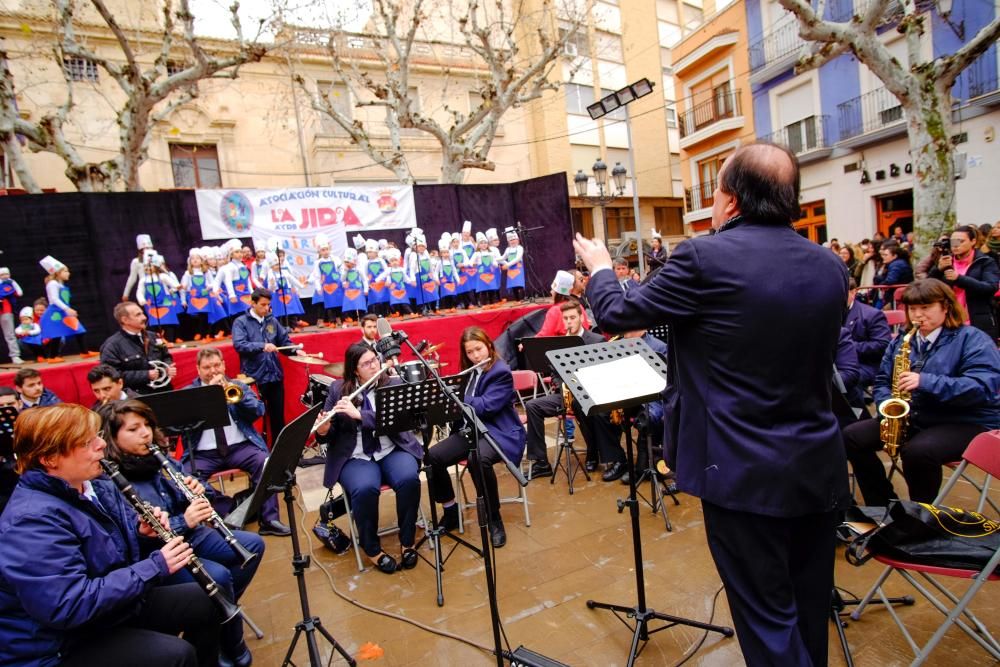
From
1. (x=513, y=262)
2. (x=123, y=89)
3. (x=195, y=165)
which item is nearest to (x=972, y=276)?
(x=513, y=262)

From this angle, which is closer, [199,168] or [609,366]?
[609,366]

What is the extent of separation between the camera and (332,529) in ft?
13.8

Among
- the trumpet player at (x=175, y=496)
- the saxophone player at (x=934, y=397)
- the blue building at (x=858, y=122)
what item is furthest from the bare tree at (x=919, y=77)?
the trumpet player at (x=175, y=496)

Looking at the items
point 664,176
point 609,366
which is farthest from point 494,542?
point 664,176

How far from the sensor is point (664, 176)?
27.0 meters

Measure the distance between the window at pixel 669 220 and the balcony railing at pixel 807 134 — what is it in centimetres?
881

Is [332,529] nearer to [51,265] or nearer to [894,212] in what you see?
[51,265]

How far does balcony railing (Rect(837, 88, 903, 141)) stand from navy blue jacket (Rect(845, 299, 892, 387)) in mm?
13206

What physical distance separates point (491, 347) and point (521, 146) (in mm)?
20171

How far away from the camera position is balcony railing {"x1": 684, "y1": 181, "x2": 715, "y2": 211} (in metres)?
22.3

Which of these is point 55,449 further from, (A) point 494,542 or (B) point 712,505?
(A) point 494,542

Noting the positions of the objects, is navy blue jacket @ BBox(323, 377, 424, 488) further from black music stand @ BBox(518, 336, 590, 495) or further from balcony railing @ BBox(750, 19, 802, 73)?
balcony railing @ BBox(750, 19, 802, 73)

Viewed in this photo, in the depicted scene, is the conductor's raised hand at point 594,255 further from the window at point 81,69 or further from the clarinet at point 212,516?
the window at point 81,69

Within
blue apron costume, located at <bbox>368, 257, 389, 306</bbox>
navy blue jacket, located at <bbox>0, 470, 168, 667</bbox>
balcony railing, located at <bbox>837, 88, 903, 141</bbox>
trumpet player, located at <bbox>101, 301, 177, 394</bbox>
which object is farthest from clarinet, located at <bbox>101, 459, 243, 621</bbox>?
balcony railing, located at <bbox>837, 88, 903, 141</bbox>
